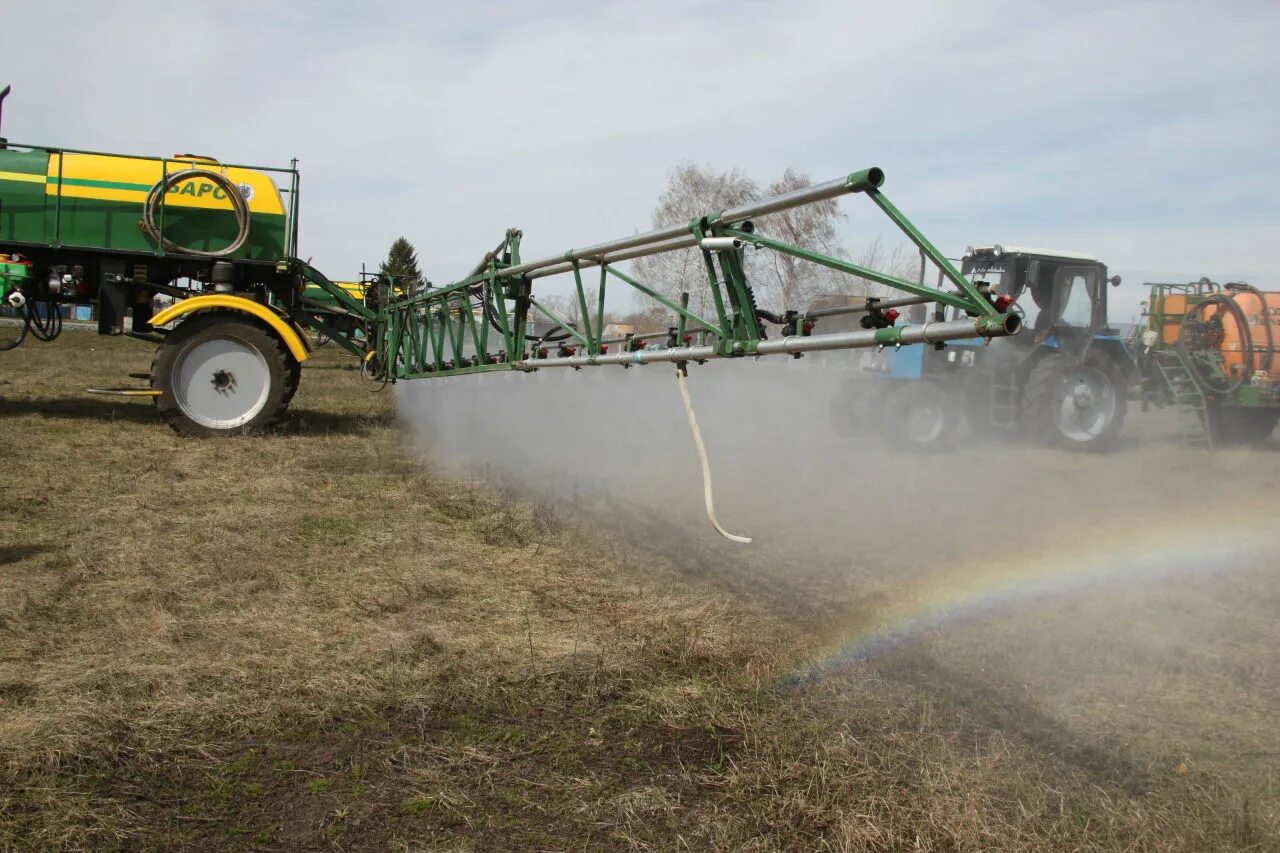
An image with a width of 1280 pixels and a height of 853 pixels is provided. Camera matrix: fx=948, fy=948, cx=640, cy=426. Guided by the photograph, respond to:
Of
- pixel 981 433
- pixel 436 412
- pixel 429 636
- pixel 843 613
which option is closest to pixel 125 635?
pixel 429 636

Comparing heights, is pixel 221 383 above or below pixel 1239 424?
below

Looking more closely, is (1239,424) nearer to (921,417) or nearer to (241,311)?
(921,417)

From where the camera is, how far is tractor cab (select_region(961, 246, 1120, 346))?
11.5 metres

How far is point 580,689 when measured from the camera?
3.53 m

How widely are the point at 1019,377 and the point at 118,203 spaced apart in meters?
10.1

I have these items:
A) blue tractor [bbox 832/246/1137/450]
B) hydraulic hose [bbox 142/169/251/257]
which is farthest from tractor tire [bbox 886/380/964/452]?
hydraulic hose [bbox 142/169/251/257]

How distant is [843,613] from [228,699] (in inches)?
108

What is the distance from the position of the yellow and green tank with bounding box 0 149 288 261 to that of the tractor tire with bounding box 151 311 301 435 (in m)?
0.96

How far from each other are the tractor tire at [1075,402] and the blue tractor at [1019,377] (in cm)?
1

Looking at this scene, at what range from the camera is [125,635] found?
3814 millimetres

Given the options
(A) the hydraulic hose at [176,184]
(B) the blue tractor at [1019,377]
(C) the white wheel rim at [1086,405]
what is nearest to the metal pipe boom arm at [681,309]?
(A) the hydraulic hose at [176,184]

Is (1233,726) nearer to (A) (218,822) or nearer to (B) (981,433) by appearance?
(A) (218,822)

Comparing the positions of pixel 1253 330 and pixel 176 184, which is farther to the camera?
pixel 1253 330

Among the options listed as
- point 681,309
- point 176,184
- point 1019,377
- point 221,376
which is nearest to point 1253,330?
point 1019,377
